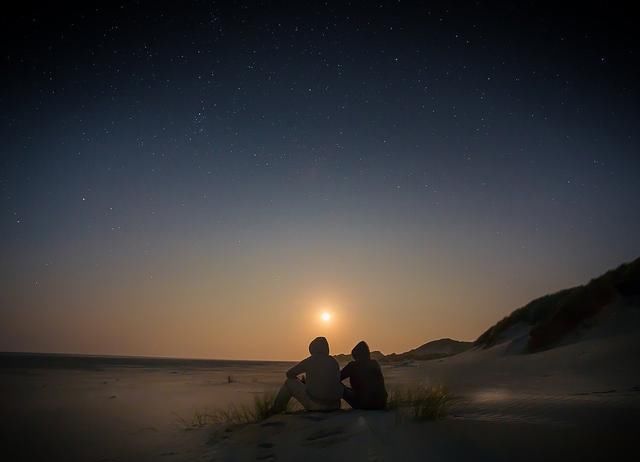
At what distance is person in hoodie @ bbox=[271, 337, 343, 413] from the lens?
6.36 meters

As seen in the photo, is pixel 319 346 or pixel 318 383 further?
pixel 319 346

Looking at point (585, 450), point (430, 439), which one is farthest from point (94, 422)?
point (585, 450)

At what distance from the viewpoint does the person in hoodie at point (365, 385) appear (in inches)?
261

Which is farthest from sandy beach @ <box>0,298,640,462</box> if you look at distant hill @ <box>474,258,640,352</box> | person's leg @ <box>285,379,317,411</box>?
distant hill @ <box>474,258,640,352</box>

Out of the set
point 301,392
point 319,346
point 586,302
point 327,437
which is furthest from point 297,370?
point 586,302

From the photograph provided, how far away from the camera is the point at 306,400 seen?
642 cm

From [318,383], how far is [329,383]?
0.17 metres

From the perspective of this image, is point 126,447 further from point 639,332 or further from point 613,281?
point 613,281

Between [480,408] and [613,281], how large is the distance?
44.2 feet

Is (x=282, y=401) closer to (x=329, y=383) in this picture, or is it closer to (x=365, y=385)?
(x=329, y=383)

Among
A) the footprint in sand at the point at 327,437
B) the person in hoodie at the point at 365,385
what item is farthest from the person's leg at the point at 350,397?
the footprint in sand at the point at 327,437

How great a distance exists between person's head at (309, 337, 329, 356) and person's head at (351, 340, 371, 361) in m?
0.59

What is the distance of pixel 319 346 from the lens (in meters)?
6.59

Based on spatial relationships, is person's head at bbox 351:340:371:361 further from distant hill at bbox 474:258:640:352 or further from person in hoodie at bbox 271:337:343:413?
distant hill at bbox 474:258:640:352
